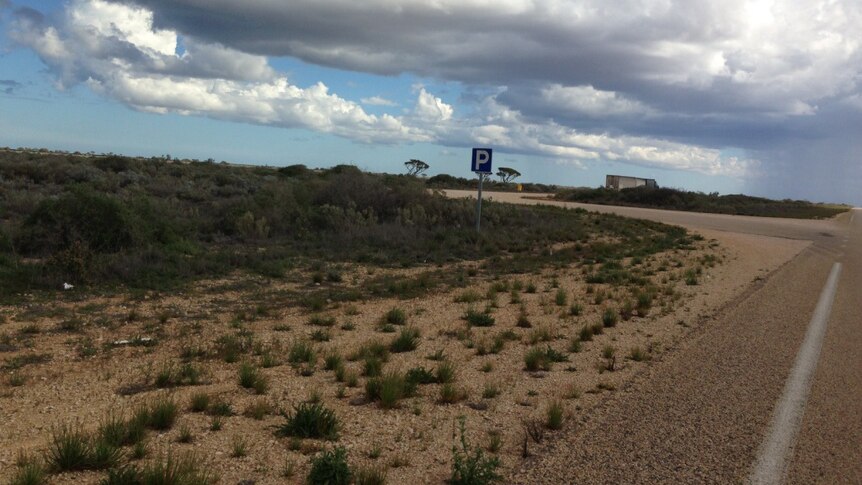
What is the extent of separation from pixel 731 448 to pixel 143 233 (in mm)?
13432

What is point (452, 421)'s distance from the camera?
6402 mm

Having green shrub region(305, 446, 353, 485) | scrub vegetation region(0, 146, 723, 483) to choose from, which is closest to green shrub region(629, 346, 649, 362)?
scrub vegetation region(0, 146, 723, 483)

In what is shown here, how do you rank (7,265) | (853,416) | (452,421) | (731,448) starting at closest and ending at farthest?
1. (731,448)
2. (452,421)
3. (853,416)
4. (7,265)

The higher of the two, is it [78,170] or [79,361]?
[78,170]

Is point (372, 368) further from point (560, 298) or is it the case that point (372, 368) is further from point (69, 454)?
point (560, 298)

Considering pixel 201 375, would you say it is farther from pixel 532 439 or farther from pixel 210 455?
pixel 532 439

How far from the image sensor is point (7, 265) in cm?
1320

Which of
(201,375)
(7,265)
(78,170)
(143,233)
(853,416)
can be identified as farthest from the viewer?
(78,170)

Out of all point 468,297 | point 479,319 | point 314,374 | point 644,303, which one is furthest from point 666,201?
point 314,374

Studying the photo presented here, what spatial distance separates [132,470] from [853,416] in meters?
6.52

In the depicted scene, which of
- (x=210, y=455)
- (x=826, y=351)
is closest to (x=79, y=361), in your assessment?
(x=210, y=455)

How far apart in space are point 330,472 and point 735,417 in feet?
13.2

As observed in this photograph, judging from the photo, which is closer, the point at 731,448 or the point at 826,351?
the point at 731,448

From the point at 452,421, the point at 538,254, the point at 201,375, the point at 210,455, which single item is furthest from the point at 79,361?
the point at 538,254
